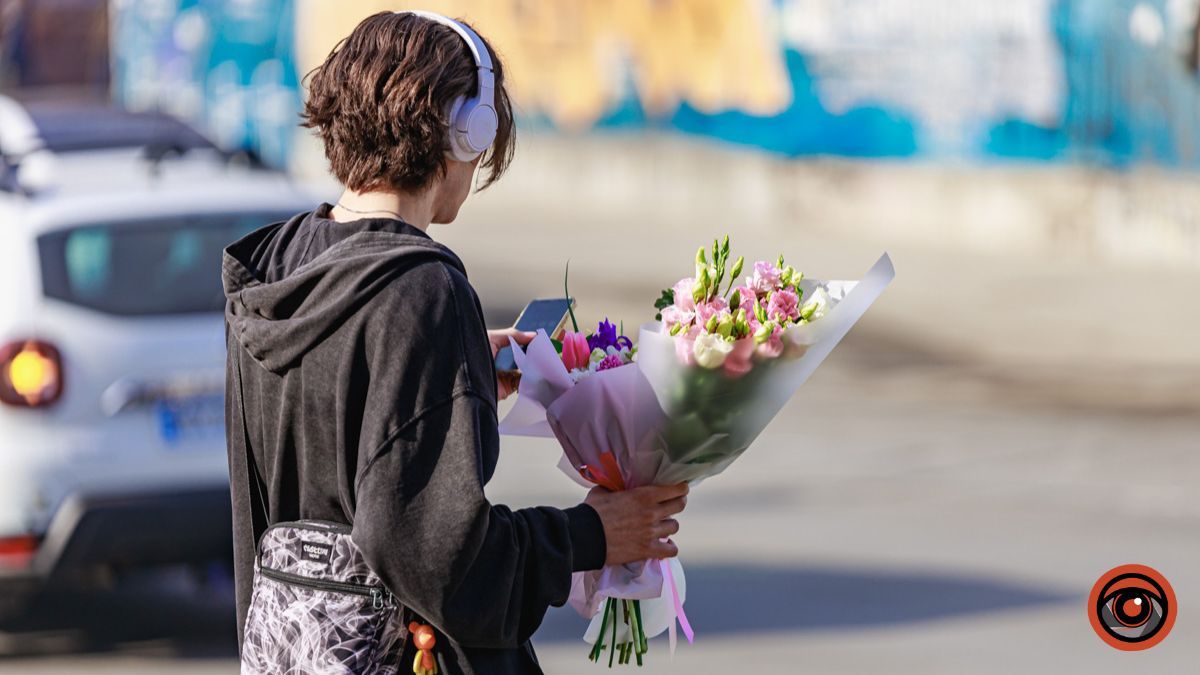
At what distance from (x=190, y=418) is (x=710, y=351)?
157 inches

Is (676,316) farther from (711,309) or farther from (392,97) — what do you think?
(392,97)

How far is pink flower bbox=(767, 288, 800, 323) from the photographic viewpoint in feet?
8.17

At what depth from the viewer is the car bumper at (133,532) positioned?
593 centimetres

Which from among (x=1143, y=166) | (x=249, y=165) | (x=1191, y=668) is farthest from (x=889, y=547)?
(x=1143, y=166)

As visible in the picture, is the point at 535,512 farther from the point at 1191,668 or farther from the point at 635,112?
the point at 635,112

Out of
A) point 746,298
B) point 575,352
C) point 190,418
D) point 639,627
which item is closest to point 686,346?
point 746,298

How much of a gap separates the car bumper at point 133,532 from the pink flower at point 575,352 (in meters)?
3.66

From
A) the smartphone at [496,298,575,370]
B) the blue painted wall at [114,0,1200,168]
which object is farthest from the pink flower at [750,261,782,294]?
the blue painted wall at [114,0,1200,168]

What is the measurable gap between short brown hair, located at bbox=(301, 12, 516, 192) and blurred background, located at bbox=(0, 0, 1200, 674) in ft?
12.7

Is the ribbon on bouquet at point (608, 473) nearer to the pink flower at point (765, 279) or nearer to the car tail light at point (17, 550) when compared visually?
the pink flower at point (765, 279)

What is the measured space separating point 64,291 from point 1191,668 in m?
4.03

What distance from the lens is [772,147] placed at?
2162cm

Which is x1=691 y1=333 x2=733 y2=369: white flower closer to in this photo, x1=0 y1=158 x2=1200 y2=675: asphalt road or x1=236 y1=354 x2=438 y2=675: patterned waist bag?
x1=236 y1=354 x2=438 y2=675: patterned waist bag

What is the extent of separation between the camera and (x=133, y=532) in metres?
6.01
